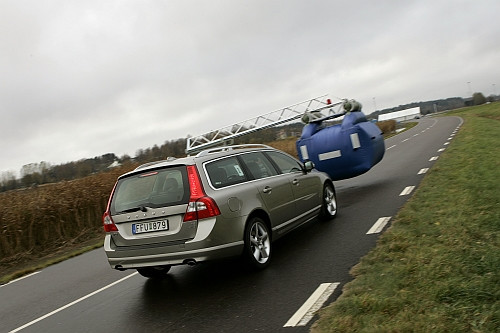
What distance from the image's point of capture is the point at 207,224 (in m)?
5.42

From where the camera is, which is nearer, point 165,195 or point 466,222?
point 165,195

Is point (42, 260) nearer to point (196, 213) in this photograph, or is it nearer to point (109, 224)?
point (109, 224)

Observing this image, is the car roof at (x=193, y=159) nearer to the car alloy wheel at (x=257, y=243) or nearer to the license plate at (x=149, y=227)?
the license plate at (x=149, y=227)

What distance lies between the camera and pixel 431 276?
4.50m

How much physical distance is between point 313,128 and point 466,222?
7.65m

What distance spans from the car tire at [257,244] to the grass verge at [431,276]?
134 cm

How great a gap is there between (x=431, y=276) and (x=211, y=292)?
2557 mm

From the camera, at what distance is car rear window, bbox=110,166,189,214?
18.7 feet

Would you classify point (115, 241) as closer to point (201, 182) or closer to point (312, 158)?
point (201, 182)

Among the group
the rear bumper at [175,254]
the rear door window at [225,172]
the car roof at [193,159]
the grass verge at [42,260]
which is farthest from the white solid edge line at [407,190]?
the grass verge at [42,260]

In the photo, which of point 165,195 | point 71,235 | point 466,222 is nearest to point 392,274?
point 466,222

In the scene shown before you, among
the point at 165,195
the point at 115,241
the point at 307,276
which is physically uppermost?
the point at 165,195

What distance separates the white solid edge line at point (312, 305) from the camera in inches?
162

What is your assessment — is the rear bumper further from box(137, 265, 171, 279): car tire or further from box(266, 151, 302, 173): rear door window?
box(266, 151, 302, 173): rear door window
